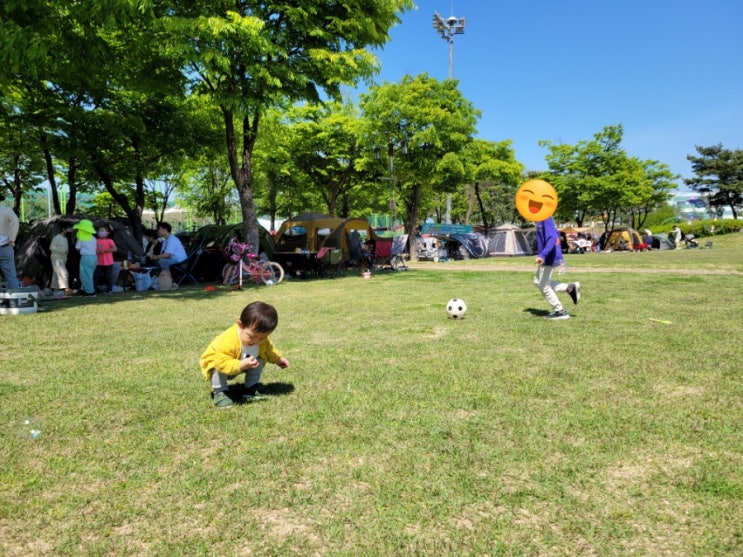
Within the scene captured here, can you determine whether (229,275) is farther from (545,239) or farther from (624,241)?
(624,241)

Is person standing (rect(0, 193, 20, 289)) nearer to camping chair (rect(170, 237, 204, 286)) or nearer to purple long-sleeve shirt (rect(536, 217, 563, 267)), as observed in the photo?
camping chair (rect(170, 237, 204, 286))

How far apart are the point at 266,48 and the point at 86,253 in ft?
20.7

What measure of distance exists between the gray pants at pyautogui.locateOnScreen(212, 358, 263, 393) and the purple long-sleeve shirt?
15.4 ft

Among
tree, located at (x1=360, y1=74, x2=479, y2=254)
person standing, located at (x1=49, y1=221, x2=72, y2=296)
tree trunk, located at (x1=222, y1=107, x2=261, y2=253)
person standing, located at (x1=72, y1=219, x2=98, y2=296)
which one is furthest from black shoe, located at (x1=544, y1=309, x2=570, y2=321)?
tree, located at (x1=360, y1=74, x2=479, y2=254)

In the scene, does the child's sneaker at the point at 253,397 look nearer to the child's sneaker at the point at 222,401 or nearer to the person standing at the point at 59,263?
the child's sneaker at the point at 222,401

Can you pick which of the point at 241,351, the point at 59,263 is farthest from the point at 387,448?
the point at 59,263

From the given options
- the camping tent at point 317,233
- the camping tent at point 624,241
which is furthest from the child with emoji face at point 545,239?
the camping tent at point 624,241

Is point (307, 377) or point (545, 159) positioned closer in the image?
point (307, 377)

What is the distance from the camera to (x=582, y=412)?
330 cm

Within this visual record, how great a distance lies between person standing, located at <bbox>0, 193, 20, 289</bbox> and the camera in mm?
8609

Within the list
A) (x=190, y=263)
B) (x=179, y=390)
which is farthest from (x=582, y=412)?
(x=190, y=263)

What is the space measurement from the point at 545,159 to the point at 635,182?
6.89 meters

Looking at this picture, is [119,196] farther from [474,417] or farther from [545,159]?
[545,159]

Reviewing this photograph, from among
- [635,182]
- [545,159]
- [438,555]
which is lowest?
[438,555]
